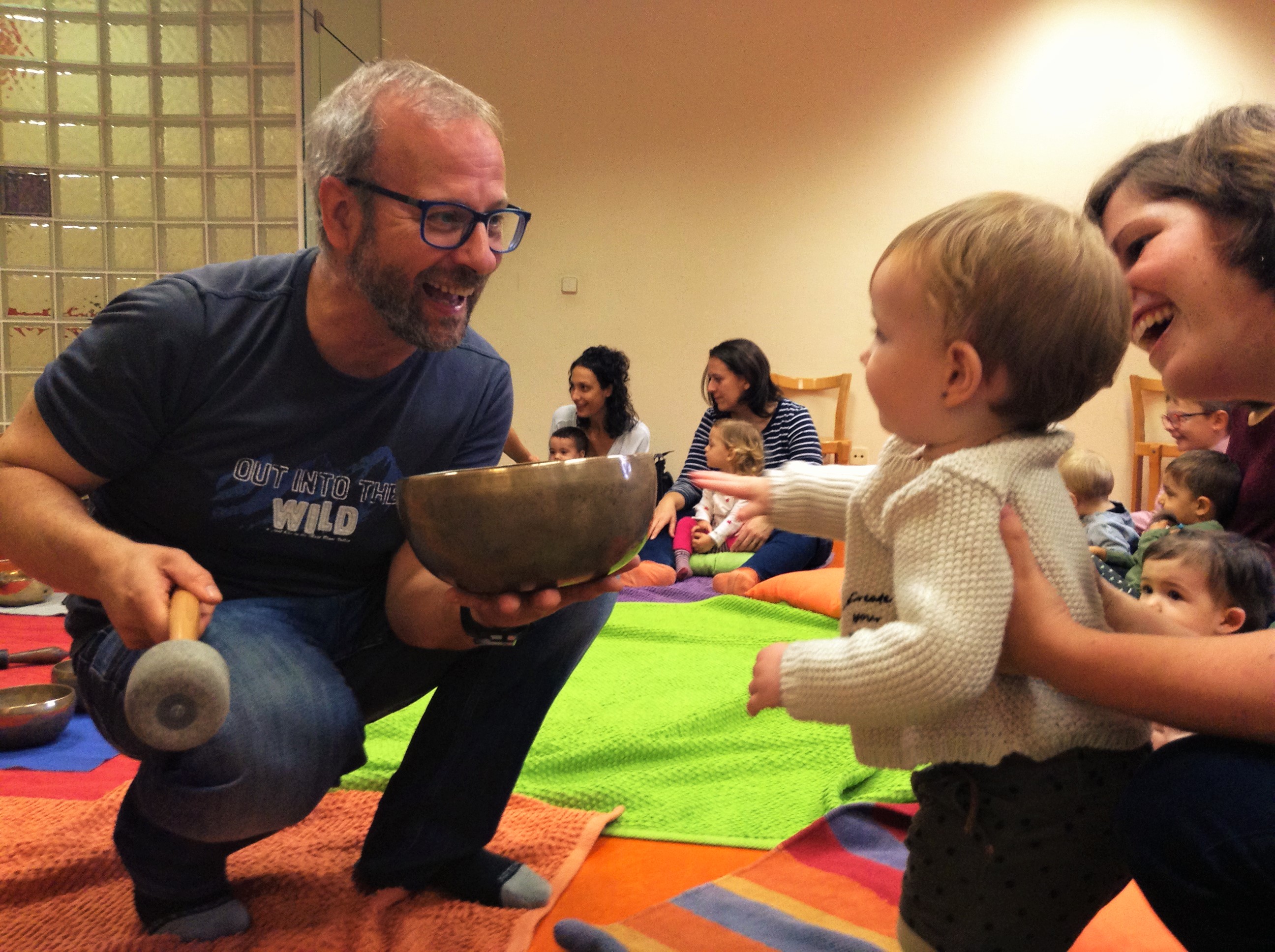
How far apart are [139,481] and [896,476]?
0.88m

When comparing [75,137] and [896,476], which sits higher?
[75,137]

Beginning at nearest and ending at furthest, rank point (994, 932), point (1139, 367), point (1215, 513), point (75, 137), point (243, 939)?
1. point (994, 932)
2. point (243, 939)
3. point (1215, 513)
4. point (75, 137)
5. point (1139, 367)

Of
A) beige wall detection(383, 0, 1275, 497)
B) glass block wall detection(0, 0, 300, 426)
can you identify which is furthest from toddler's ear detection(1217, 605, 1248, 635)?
glass block wall detection(0, 0, 300, 426)

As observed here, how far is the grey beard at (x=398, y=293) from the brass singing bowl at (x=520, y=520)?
13.1 inches

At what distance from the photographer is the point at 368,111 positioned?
1.25 meters

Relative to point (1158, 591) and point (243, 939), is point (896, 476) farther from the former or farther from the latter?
point (1158, 591)

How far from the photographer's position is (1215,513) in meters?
2.52

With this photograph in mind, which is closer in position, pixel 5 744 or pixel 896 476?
pixel 896 476

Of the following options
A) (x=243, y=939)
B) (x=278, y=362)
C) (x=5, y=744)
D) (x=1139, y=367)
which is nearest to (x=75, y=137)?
(x=5, y=744)

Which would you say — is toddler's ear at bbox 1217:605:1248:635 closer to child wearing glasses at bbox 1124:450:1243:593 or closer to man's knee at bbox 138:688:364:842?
child wearing glasses at bbox 1124:450:1243:593

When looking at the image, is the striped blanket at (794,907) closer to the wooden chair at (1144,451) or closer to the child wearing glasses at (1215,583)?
the child wearing glasses at (1215,583)

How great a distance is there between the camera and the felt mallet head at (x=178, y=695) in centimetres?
76

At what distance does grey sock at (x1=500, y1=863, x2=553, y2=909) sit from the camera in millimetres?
1215

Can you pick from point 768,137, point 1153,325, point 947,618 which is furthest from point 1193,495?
point 768,137
